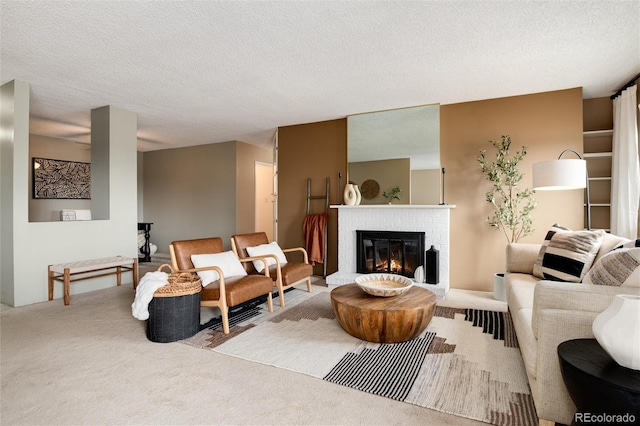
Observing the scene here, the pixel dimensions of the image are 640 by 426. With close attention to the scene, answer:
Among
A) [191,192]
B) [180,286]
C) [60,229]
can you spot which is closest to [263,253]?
[180,286]

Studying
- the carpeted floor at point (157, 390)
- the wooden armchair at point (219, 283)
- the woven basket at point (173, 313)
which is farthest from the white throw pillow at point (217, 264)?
the carpeted floor at point (157, 390)

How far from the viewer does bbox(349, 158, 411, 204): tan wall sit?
4.60 m

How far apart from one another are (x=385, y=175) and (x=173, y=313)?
10.9ft

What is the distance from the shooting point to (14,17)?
247 centimetres

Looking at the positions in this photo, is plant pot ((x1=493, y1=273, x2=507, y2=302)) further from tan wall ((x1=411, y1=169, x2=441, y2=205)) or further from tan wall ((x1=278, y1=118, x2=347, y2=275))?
tan wall ((x1=278, y1=118, x2=347, y2=275))

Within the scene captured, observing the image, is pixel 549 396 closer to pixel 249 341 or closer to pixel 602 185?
pixel 249 341

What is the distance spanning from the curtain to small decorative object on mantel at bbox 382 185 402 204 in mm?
2459

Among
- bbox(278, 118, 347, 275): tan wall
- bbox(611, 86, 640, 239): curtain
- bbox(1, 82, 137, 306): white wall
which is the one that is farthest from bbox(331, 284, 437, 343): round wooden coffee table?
bbox(1, 82, 137, 306): white wall

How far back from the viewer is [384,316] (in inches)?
97.0

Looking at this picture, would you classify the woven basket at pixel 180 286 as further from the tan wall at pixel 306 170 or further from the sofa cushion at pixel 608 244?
the sofa cushion at pixel 608 244

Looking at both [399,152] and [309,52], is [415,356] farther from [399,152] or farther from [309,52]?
[399,152]

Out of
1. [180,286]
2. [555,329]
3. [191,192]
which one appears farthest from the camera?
[191,192]

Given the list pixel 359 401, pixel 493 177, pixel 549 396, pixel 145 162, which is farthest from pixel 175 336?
pixel 145 162

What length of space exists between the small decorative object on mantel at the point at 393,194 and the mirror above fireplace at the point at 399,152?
47 millimetres
